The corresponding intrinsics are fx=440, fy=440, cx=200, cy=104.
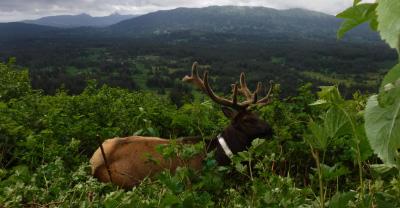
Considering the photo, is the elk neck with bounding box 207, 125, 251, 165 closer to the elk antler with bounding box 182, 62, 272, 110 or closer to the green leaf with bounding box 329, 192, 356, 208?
the elk antler with bounding box 182, 62, 272, 110

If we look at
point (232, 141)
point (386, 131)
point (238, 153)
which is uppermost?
point (386, 131)

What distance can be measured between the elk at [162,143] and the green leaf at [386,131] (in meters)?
6.80

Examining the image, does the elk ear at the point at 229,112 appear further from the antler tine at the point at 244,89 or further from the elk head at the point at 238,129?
the antler tine at the point at 244,89

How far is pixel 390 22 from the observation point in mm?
636

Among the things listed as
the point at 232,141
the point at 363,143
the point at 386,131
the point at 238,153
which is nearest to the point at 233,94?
the point at 232,141

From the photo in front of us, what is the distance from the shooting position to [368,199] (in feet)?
5.05

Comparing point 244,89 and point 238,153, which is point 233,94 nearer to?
point 244,89

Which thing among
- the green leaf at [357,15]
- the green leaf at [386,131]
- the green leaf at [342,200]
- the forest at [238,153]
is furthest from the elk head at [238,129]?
the green leaf at [386,131]

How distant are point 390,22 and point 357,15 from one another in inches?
16.6

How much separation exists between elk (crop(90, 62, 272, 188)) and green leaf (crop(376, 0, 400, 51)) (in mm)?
6941

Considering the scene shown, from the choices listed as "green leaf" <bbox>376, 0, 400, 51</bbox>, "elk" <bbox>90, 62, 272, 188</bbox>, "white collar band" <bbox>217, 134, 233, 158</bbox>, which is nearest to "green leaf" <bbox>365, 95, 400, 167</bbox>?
"green leaf" <bbox>376, 0, 400, 51</bbox>

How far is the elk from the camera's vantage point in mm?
7844

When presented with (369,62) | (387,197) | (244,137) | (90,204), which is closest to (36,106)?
(244,137)

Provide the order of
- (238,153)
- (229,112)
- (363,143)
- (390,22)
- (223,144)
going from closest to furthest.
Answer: (390,22) → (363,143) → (238,153) → (223,144) → (229,112)
